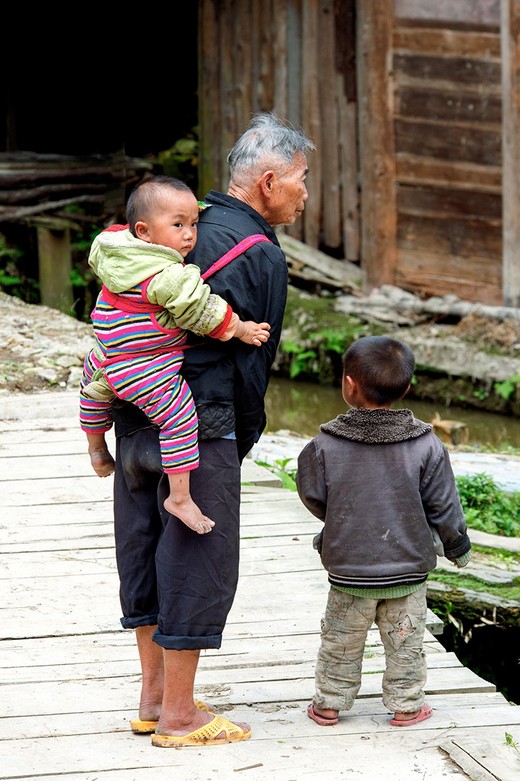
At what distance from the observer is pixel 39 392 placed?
633 centimetres

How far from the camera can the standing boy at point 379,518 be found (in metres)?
3.04

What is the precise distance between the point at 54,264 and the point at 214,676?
7.06 metres

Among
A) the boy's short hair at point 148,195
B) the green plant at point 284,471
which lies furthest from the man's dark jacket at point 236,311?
the green plant at point 284,471

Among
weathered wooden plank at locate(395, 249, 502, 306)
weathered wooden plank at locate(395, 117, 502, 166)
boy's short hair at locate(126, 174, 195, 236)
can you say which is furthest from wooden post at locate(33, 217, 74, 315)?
boy's short hair at locate(126, 174, 195, 236)

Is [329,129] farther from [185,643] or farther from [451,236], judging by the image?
[185,643]

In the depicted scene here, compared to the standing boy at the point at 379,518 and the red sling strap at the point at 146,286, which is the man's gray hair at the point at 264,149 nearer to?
the red sling strap at the point at 146,286

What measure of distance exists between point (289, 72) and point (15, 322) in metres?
4.21

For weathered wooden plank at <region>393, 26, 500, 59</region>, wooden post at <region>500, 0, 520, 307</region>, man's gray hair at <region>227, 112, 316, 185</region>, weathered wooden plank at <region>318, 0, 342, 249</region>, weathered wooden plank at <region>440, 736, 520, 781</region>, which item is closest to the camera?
weathered wooden plank at <region>440, 736, 520, 781</region>

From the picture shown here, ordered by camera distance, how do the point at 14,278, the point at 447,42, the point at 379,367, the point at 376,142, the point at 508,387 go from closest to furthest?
1. the point at 379,367
2. the point at 508,387
3. the point at 447,42
4. the point at 376,142
5. the point at 14,278

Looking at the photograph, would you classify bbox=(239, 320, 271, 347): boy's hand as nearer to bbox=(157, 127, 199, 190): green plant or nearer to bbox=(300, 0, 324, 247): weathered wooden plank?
bbox=(300, 0, 324, 247): weathered wooden plank

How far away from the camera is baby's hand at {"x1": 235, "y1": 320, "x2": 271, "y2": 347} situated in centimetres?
287

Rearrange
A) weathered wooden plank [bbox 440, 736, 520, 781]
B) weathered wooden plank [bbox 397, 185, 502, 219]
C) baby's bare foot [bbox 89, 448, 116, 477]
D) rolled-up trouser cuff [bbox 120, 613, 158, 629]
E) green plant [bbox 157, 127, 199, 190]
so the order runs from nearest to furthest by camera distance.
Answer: weathered wooden plank [bbox 440, 736, 520, 781] → rolled-up trouser cuff [bbox 120, 613, 158, 629] → baby's bare foot [bbox 89, 448, 116, 477] → weathered wooden plank [bbox 397, 185, 502, 219] → green plant [bbox 157, 127, 199, 190]

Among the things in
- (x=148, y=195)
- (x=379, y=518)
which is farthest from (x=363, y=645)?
(x=148, y=195)

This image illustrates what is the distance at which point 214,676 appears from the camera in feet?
11.5
